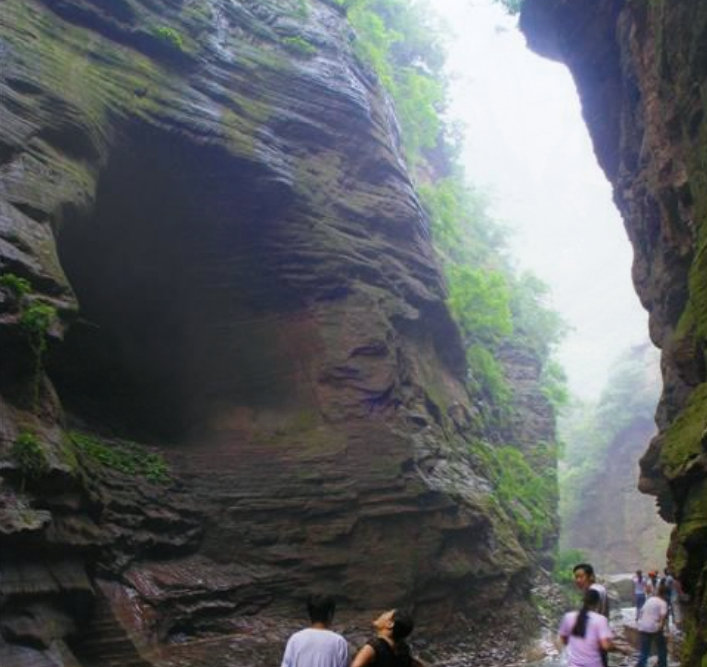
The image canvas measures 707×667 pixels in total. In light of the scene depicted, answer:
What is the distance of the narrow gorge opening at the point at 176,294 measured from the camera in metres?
14.7

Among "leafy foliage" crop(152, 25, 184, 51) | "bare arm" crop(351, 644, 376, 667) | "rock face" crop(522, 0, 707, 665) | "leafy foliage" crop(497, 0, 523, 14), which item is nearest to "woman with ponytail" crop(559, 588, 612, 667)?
"bare arm" crop(351, 644, 376, 667)

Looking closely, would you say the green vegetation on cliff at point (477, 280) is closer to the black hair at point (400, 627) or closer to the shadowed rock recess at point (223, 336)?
the shadowed rock recess at point (223, 336)

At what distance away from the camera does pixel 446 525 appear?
1456cm

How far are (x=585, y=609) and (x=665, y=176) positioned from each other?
30.2ft

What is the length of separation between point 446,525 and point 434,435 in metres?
2.04

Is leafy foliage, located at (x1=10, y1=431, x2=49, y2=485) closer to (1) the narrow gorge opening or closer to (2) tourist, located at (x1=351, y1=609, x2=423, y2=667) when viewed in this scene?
(1) the narrow gorge opening

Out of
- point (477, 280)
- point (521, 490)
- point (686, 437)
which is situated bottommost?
point (686, 437)

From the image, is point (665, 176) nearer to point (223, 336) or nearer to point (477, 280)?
point (223, 336)

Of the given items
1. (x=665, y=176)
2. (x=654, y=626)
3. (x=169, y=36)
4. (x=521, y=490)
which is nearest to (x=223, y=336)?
(x=169, y=36)

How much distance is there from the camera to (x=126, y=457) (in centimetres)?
1291

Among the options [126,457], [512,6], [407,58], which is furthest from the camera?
[407,58]

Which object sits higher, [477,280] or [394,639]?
[477,280]

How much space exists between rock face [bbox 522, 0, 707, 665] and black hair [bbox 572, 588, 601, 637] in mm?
2405

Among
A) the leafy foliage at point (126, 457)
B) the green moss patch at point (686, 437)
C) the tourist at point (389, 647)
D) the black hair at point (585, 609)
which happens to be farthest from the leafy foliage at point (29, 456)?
the green moss patch at point (686, 437)
